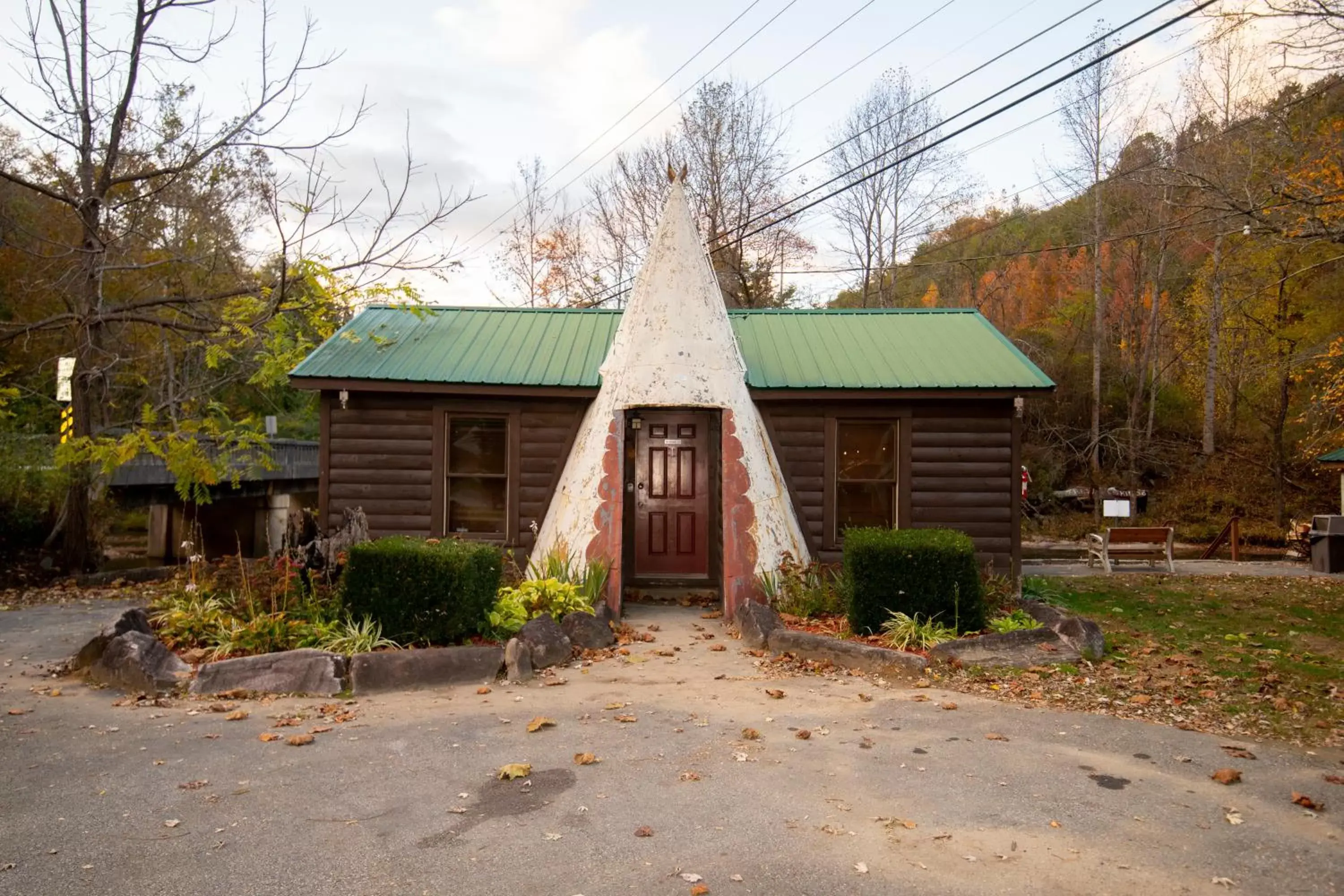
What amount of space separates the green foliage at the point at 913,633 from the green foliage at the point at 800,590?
883mm

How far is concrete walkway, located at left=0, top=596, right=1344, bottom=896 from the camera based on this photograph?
3689mm

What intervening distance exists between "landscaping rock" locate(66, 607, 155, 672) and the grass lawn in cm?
694

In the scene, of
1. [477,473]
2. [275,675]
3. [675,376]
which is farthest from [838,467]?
[275,675]

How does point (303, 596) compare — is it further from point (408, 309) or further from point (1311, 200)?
point (1311, 200)

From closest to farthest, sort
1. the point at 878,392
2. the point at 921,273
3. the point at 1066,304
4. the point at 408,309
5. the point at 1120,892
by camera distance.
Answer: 1. the point at 1120,892
2. the point at 878,392
3. the point at 408,309
4. the point at 1066,304
5. the point at 921,273

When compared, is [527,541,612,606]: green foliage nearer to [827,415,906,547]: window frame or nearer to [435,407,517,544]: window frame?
[435,407,517,544]: window frame

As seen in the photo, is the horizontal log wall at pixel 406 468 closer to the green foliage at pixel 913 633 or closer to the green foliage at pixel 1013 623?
the green foliage at pixel 913 633

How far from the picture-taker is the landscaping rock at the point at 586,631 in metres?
8.22

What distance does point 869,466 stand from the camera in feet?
38.5

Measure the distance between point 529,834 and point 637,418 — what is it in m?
7.86

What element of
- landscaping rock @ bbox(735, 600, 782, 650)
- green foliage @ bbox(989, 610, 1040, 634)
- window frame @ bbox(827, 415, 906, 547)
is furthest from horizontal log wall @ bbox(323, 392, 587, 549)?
green foliage @ bbox(989, 610, 1040, 634)

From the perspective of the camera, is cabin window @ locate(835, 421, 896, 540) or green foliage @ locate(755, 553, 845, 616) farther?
cabin window @ locate(835, 421, 896, 540)

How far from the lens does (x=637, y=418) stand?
38.2 feet

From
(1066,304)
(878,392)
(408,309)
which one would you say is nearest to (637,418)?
(878,392)
